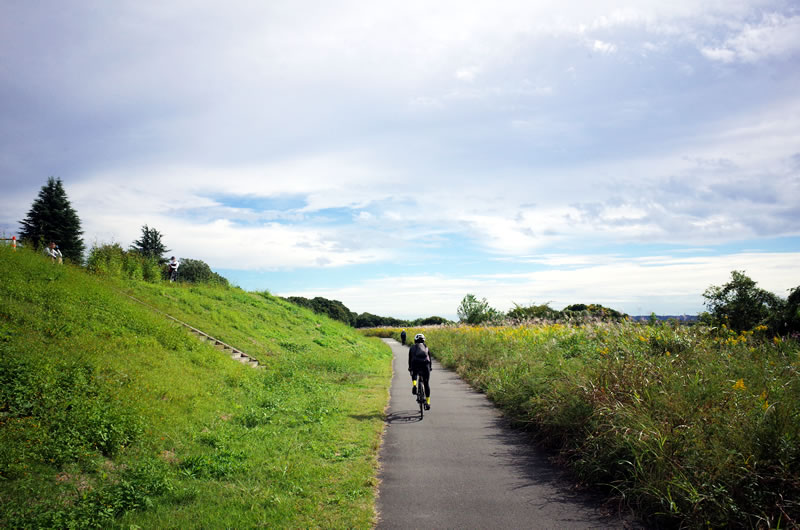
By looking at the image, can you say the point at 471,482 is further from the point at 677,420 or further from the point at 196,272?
the point at 196,272

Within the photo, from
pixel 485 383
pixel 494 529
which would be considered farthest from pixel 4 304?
Answer: pixel 485 383

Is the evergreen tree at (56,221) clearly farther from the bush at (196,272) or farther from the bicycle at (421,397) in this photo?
the bicycle at (421,397)

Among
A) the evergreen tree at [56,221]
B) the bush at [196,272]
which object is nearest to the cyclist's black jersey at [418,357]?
the bush at [196,272]

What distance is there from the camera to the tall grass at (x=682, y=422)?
4832 mm

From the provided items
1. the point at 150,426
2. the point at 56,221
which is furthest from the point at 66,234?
the point at 150,426

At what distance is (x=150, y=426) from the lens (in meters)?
8.41

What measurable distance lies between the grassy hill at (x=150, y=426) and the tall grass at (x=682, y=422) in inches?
137

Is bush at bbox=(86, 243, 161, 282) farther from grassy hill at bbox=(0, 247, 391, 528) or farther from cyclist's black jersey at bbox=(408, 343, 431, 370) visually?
cyclist's black jersey at bbox=(408, 343, 431, 370)

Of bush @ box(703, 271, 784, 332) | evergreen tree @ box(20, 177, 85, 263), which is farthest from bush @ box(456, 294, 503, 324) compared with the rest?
evergreen tree @ box(20, 177, 85, 263)

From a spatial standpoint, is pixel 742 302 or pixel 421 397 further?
pixel 742 302

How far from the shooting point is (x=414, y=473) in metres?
7.06

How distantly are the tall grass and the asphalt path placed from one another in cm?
55

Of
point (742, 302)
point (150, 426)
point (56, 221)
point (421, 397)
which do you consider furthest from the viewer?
point (56, 221)

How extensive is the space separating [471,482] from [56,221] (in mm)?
57399
